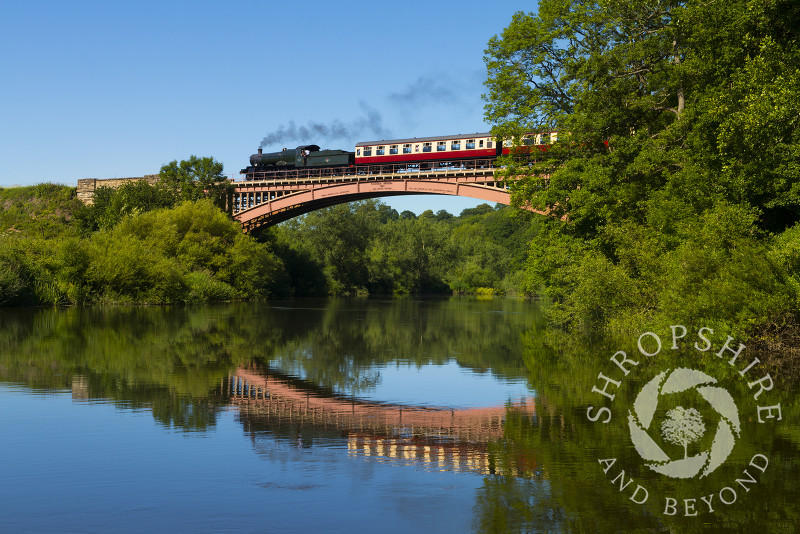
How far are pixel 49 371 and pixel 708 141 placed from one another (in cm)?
1679

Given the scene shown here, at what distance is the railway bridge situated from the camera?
163ft

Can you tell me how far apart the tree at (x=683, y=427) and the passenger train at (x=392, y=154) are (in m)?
36.8

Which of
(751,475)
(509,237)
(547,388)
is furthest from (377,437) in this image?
(509,237)

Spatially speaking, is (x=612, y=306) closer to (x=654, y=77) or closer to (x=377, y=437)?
(x=654, y=77)

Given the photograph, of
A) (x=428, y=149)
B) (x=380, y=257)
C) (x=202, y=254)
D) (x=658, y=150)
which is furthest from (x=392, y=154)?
(x=658, y=150)

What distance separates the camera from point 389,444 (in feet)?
28.0

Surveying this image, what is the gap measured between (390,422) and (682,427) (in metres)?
3.70

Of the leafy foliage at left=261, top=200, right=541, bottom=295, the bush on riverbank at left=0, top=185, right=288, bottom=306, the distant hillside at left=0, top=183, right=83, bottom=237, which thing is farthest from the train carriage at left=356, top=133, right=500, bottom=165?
the distant hillside at left=0, top=183, right=83, bottom=237

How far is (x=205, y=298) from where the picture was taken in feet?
150

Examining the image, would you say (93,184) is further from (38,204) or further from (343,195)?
(343,195)

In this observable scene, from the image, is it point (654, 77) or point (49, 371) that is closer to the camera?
point (49, 371)

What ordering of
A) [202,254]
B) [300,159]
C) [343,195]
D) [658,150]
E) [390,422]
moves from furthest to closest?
1. [300,159]
2. [343,195]
3. [202,254]
4. [658,150]
5. [390,422]

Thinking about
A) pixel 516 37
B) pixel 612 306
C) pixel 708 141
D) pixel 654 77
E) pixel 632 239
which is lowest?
pixel 612 306

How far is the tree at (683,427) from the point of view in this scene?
8.67 meters
